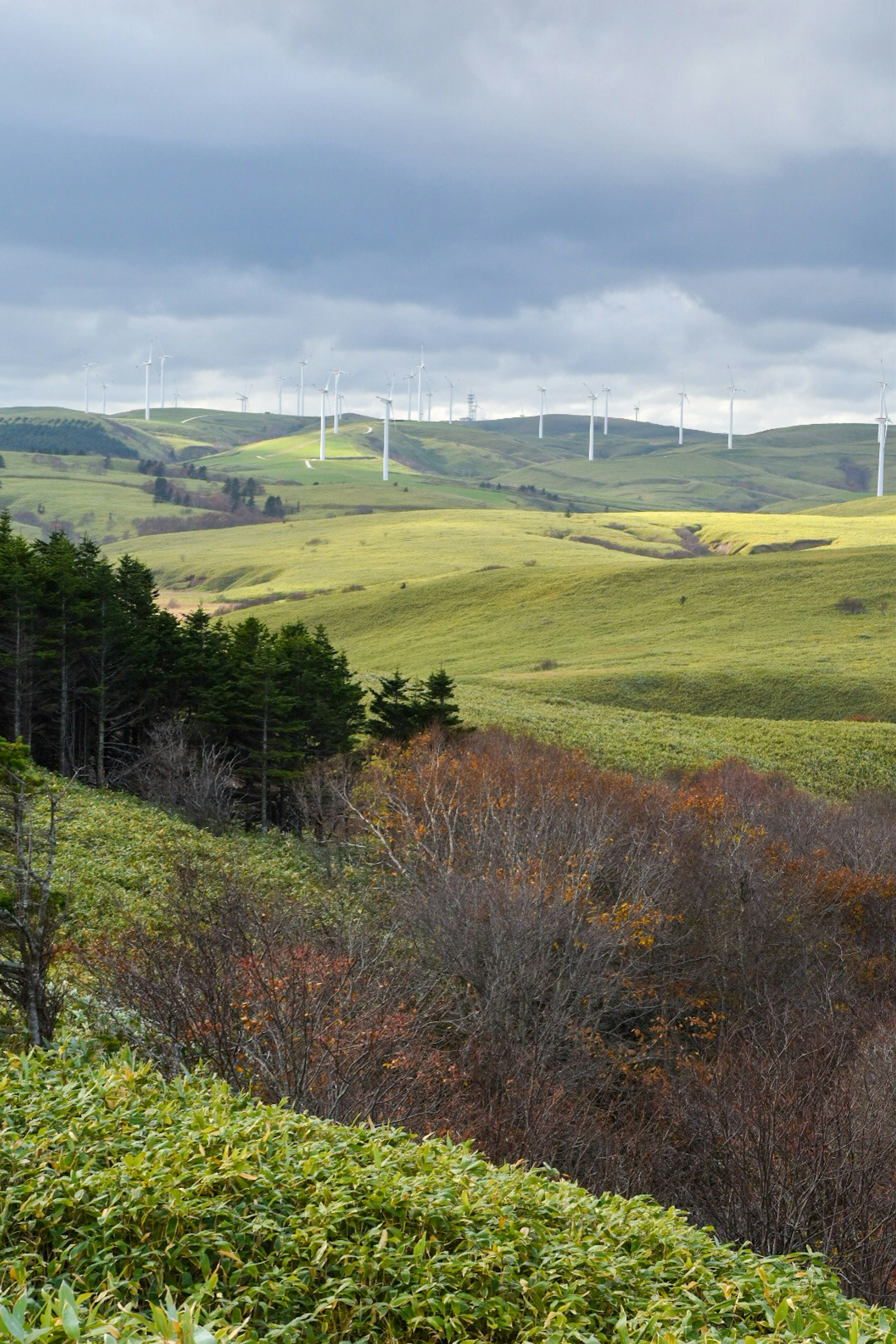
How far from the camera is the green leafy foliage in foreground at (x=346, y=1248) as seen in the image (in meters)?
7.64

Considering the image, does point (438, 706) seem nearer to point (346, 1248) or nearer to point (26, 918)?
point (26, 918)

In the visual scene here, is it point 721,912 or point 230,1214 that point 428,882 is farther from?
point 230,1214

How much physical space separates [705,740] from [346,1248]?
77360 millimetres

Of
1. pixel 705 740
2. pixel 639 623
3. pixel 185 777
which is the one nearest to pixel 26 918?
pixel 185 777

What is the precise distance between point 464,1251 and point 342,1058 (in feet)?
33.2

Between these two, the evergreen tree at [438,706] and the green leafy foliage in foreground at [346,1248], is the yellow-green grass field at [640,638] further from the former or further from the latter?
the green leafy foliage in foreground at [346,1248]

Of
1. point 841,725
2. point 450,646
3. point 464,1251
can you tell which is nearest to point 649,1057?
point 464,1251

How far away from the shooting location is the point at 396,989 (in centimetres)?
2406

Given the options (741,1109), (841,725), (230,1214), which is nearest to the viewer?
(230,1214)

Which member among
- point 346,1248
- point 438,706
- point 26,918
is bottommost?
point 438,706

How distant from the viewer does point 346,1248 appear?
8297 millimetres

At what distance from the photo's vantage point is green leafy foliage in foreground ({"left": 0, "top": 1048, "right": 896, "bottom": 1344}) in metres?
7.64

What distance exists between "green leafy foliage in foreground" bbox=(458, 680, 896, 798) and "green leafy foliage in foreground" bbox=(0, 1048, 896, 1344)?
6272 cm

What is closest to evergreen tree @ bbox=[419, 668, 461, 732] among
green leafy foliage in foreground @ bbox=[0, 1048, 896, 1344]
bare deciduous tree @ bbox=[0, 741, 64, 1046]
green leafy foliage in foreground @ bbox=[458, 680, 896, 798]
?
green leafy foliage in foreground @ bbox=[458, 680, 896, 798]
